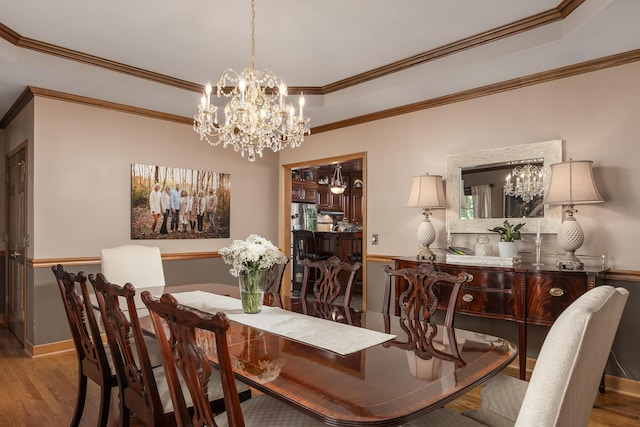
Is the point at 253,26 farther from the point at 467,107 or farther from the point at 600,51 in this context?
the point at 600,51

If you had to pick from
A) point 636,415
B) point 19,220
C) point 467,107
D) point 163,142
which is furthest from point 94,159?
point 636,415

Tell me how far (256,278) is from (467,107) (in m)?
2.70

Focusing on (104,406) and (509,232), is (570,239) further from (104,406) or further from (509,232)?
(104,406)

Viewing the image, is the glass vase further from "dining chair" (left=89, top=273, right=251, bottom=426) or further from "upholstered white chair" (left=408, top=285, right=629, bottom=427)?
"upholstered white chair" (left=408, top=285, right=629, bottom=427)

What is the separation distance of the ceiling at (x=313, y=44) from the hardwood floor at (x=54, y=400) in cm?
243

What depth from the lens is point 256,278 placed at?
219 cm

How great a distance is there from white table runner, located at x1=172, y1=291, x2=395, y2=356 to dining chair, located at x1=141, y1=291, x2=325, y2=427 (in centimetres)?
31

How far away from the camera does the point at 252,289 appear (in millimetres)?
2223

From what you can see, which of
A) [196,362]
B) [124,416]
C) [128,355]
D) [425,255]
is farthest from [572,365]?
[425,255]

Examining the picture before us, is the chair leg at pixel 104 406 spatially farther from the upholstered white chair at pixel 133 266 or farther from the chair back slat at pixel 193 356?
the upholstered white chair at pixel 133 266

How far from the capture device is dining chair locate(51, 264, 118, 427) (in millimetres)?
2059

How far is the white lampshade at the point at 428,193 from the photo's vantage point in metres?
3.78

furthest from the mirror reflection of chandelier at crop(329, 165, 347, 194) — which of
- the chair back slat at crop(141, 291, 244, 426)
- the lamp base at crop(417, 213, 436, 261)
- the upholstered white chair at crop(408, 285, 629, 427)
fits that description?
the upholstered white chair at crop(408, 285, 629, 427)

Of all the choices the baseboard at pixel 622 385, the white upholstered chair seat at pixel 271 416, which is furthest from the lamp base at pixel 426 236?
the white upholstered chair seat at pixel 271 416
